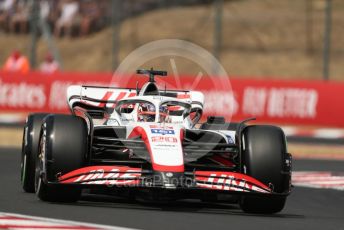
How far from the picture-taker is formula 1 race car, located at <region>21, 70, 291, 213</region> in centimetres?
1095

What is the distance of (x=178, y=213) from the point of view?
11.0 meters

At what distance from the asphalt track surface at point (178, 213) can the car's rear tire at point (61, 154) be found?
148 millimetres

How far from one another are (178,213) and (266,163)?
1102mm

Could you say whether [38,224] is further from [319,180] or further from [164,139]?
[319,180]

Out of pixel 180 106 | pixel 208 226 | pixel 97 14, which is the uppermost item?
pixel 97 14

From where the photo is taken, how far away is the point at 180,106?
496 inches

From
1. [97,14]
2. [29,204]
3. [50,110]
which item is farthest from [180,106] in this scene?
[97,14]

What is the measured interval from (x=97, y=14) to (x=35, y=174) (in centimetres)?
2580

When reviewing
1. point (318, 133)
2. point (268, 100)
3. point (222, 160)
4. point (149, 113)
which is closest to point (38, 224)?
point (149, 113)

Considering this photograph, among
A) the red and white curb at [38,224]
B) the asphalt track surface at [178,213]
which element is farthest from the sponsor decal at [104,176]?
the red and white curb at [38,224]

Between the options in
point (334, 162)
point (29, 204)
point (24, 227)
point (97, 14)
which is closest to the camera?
point (24, 227)

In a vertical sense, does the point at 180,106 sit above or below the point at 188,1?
below

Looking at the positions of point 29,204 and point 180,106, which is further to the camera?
point 180,106

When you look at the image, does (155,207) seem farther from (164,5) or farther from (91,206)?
(164,5)
